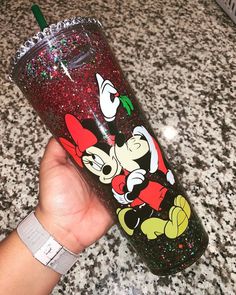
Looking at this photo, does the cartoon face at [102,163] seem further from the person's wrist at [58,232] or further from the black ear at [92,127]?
the person's wrist at [58,232]

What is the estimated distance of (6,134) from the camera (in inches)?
30.2

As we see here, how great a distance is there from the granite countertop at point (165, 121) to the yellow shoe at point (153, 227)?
100mm

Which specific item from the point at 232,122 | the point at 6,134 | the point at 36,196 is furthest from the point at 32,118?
the point at 232,122

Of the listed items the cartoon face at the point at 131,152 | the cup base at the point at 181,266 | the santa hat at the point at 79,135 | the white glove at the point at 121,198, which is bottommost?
the cup base at the point at 181,266

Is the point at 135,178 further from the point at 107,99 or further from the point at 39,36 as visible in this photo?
the point at 39,36

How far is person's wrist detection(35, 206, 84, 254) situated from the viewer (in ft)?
2.10

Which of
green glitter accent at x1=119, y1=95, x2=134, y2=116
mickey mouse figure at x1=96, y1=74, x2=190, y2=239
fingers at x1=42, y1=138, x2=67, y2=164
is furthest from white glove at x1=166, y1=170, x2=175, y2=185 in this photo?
fingers at x1=42, y1=138, x2=67, y2=164

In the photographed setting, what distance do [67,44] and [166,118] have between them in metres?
0.33

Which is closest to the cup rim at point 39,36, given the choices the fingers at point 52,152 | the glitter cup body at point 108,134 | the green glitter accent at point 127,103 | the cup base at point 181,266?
the glitter cup body at point 108,134

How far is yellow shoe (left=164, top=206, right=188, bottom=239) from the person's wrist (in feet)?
0.58

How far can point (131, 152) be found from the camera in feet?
1.65

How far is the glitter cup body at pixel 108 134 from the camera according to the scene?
0.48m

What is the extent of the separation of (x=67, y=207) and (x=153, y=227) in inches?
7.9

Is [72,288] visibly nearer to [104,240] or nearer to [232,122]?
[104,240]
